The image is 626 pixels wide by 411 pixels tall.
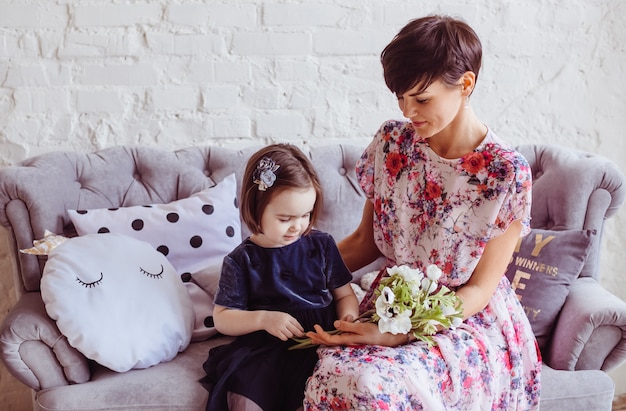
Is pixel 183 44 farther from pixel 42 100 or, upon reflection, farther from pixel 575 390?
pixel 575 390

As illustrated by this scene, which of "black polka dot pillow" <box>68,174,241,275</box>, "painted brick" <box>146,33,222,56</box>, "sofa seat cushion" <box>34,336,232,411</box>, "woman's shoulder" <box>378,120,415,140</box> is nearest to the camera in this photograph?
"sofa seat cushion" <box>34,336,232,411</box>

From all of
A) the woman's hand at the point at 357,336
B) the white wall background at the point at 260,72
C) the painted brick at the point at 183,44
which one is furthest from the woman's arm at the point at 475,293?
the painted brick at the point at 183,44

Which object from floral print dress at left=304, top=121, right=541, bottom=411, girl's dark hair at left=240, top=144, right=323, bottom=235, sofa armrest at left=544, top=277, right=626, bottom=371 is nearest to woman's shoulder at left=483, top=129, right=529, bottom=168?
floral print dress at left=304, top=121, right=541, bottom=411

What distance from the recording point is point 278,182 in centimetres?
158

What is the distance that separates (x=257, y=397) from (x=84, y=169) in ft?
3.38

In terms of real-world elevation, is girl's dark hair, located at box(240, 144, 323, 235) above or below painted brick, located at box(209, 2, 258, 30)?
below

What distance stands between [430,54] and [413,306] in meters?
0.58

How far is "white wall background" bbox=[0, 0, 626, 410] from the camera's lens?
2.38 metres

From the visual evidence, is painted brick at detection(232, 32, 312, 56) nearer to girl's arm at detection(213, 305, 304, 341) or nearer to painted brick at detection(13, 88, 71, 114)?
painted brick at detection(13, 88, 71, 114)

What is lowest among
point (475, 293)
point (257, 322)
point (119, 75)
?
point (257, 322)

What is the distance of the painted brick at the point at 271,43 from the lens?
2.47 m

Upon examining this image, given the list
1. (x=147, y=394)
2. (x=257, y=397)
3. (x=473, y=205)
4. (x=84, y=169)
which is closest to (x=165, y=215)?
(x=84, y=169)

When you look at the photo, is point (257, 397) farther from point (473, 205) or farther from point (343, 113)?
point (343, 113)

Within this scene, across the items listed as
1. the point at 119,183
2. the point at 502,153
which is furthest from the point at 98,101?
the point at 502,153
